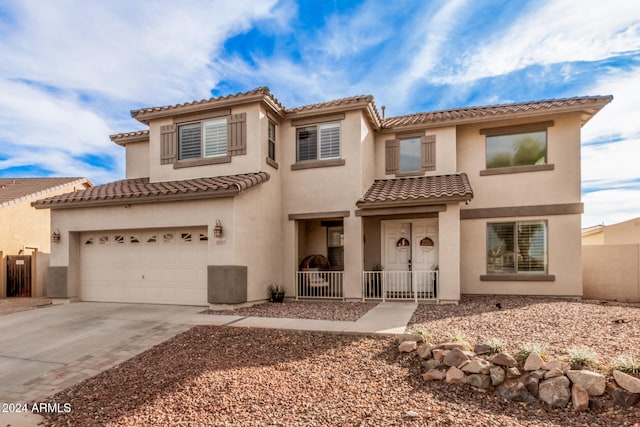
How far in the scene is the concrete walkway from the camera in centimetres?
585

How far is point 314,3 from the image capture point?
35.6 feet

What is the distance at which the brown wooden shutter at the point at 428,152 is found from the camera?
13.3 meters

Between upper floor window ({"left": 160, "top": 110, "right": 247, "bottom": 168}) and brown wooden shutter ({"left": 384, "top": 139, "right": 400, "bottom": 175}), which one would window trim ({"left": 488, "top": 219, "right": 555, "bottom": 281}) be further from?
upper floor window ({"left": 160, "top": 110, "right": 247, "bottom": 168})

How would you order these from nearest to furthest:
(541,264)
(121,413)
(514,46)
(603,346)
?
(121,413) → (603,346) → (514,46) → (541,264)

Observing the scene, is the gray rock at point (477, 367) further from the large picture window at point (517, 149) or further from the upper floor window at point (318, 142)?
the large picture window at point (517, 149)

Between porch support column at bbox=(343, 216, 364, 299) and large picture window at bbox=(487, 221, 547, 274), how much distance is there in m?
4.60

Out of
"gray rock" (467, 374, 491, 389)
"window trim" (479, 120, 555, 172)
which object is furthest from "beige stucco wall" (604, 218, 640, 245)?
"gray rock" (467, 374, 491, 389)

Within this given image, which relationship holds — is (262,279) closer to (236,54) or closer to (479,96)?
(236,54)

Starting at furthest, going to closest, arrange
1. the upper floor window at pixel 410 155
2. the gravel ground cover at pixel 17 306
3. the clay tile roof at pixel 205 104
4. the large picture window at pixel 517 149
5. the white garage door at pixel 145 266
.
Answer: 1. the upper floor window at pixel 410 155
2. the large picture window at pixel 517 149
3. the clay tile roof at pixel 205 104
4. the white garage door at pixel 145 266
5. the gravel ground cover at pixel 17 306

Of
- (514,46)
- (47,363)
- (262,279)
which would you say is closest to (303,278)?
(262,279)

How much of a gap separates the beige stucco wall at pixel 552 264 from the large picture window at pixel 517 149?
197cm

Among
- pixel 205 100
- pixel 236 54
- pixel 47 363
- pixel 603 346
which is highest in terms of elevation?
pixel 236 54

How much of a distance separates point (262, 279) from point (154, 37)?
300 inches

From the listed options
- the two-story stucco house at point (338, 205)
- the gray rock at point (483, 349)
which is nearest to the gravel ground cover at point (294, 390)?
the gray rock at point (483, 349)
